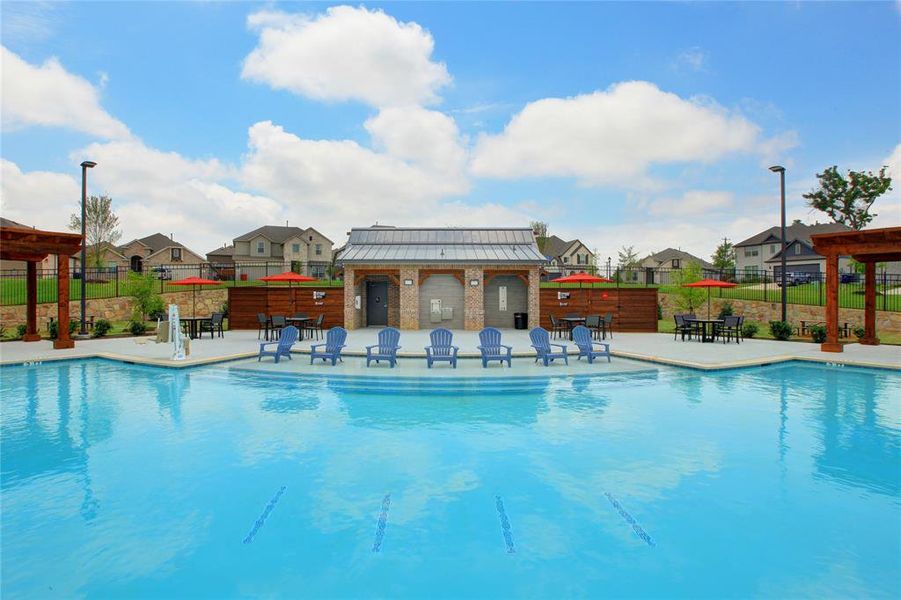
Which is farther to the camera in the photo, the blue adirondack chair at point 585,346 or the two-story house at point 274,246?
the two-story house at point 274,246

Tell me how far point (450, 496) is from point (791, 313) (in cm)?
2707

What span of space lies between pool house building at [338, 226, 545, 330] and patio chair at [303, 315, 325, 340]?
1436 mm

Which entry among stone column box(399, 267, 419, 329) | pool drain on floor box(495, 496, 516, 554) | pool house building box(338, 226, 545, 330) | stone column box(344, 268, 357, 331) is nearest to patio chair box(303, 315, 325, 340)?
stone column box(344, 268, 357, 331)

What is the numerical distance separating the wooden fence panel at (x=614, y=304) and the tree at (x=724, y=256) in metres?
47.0

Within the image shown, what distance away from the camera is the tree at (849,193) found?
178 ft

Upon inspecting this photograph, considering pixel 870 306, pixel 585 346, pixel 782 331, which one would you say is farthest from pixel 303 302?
pixel 870 306

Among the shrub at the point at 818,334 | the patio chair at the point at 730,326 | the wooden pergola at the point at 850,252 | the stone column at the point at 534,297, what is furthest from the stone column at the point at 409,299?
the shrub at the point at 818,334

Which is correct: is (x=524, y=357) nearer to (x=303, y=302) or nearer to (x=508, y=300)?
(x=508, y=300)

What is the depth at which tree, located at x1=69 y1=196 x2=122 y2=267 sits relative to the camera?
156 feet

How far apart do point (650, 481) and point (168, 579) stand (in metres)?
5.30

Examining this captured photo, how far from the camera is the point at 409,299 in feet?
74.9

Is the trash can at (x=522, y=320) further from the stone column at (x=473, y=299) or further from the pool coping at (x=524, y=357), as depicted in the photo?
the pool coping at (x=524, y=357)

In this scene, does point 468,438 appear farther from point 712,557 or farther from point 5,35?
point 5,35

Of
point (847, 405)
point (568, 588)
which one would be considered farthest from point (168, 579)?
point (847, 405)
